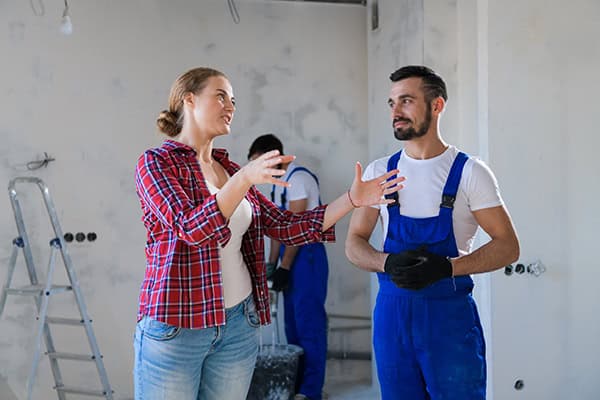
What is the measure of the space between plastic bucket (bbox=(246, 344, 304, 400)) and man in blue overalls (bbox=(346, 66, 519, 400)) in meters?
1.70

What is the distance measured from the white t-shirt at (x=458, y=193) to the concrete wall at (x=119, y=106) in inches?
94.6

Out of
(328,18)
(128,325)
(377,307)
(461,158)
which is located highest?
(328,18)

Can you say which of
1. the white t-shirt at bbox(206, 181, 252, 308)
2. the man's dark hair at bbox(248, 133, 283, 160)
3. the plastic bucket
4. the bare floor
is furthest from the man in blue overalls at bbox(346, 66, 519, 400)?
the bare floor

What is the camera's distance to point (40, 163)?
4254mm

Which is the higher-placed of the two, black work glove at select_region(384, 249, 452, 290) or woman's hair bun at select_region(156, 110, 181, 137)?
woman's hair bun at select_region(156, 110, 181, 137)

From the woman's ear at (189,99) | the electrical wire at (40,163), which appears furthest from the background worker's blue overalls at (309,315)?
the woman's ear at (189,99)

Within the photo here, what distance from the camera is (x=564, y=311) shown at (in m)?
3.47

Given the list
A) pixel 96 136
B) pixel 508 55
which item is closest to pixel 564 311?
pixel 508 55

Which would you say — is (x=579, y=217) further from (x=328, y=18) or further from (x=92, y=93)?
(x=92, y=93)

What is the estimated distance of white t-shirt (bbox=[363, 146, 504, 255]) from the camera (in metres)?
2.28

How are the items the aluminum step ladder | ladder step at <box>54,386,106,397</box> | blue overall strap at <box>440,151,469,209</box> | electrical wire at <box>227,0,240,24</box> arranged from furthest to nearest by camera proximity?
1. electrical wire at <box>227,0,240,24</box>
2. ladder step at <box>54,386,106,397</box>
3. the aluminum step ladder
4. blue overall strap at <box>440,151,469,209</box>

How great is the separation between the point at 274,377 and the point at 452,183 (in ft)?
6.83

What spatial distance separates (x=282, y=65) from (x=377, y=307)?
2.67m

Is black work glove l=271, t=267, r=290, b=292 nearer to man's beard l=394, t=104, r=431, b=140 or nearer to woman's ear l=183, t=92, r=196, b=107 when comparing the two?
man's beard l=394, t=104, r=431, b=140
